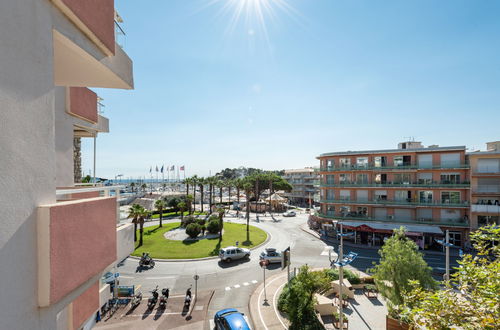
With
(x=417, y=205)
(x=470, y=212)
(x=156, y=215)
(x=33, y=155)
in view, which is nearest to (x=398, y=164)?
(x=417, y=205)

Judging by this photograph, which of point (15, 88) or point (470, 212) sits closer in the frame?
point (15, 88)

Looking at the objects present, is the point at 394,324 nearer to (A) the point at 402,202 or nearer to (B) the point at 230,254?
(B) the point at 230,254

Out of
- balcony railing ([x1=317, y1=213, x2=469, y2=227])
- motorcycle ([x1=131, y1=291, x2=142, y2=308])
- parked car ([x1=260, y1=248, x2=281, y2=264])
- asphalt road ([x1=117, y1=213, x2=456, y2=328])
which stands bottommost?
asphalt road ([x1=117, y1=213, x2=456, y2=328])

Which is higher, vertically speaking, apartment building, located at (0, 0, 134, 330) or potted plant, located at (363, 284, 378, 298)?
apartment building, located at (0, 0, 134, 330)

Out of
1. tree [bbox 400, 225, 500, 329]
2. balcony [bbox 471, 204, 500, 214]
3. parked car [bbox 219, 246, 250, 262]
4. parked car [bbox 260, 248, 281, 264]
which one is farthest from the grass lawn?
balcony [bbox 471, 204, 500, 214]

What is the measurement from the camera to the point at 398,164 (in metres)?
36.0

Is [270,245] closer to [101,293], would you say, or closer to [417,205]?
[417,205]

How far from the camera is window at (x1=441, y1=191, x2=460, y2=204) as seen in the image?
107ft

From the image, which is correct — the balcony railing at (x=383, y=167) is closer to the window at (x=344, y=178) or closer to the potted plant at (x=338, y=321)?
the window at (x=344, y=178)

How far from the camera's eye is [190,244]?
32562 millimetres

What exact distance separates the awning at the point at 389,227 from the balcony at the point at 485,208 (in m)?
5.03

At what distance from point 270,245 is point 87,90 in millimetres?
29984

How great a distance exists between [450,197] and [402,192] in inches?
229

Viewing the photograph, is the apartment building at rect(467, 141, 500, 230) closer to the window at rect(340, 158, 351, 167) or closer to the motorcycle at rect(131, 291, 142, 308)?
the window at rect(340, 158, 351, 167)
